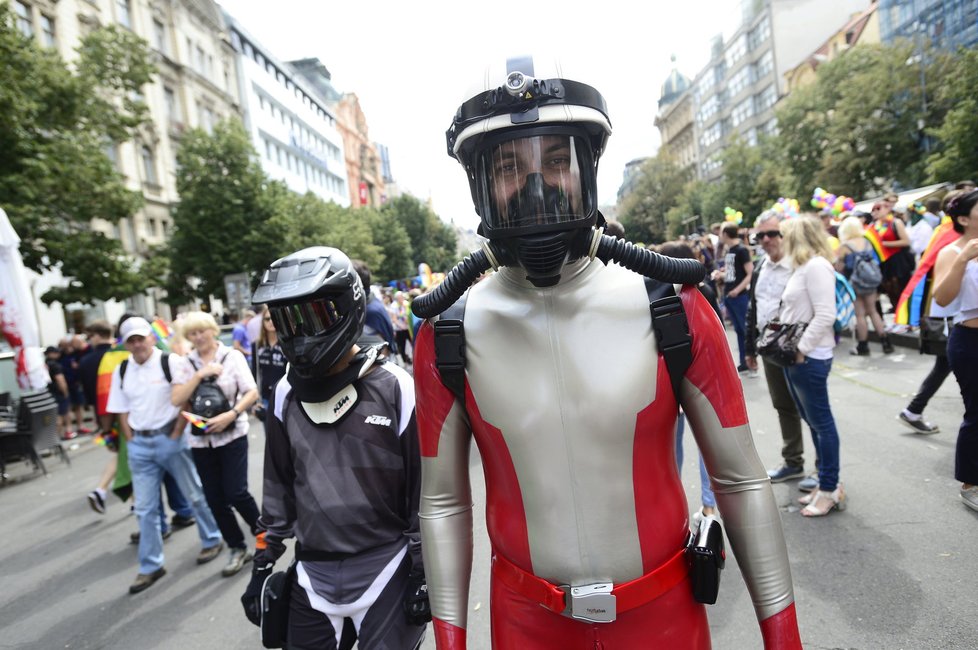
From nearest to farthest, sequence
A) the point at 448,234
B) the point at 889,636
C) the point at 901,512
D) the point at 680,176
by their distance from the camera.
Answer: the point at 889,636
the point at 901,512
the point at 680,176
the point at 448,234

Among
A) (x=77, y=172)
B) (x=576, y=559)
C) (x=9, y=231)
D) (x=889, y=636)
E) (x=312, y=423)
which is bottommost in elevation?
(x=889, y=636)

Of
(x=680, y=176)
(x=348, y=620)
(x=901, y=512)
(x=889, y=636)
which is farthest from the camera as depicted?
(x=680, y=176)

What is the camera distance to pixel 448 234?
2881 inches

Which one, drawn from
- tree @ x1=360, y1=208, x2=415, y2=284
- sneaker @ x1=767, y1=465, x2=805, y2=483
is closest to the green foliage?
tree @ x1=360, y1=208, x2=415, y2=284

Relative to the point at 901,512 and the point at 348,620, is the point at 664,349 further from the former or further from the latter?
the point at 901,512

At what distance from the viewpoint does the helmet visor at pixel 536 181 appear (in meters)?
1.31

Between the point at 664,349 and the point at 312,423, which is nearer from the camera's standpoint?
the point at 664,349

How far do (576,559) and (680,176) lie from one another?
213ft

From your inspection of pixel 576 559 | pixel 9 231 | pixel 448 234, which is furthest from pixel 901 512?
pixel 448 234

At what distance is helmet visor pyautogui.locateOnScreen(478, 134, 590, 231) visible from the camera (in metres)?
1.31

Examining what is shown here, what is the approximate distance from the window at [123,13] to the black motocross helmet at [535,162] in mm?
33437

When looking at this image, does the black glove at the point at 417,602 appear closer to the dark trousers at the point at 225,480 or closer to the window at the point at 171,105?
the dark trousers at the point at 225,480

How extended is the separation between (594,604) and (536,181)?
91cm

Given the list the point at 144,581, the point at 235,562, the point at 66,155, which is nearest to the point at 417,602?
the point at 235,562
